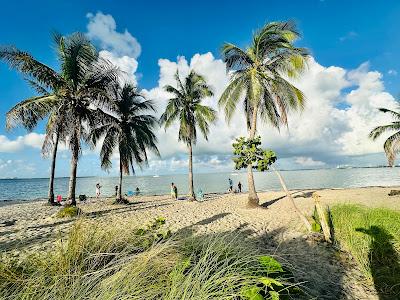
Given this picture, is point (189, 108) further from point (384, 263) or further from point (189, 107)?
point (384, 263)

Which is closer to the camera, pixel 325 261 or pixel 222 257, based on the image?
pixel 222 257

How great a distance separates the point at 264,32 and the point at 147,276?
14866mm

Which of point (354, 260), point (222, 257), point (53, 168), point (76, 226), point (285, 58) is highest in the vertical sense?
point (285, 58)

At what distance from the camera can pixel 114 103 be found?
48.0 feet

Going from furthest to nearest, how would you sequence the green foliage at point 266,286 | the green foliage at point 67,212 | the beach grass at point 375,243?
the green foliage at point 67,212 → the beach grass at point 375,243 → the green foliage at point 266,286

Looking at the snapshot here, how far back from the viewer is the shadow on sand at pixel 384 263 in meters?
4.96

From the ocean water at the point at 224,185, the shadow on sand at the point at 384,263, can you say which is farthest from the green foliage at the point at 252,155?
the ocean water at the point at 224,185

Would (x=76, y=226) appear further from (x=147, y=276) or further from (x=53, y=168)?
(x=53, y=168)

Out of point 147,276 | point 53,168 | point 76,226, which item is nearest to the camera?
point 147,276

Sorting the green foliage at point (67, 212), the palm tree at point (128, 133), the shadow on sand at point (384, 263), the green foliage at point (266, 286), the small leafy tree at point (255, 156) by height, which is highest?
the palm tree at point (128, 133)

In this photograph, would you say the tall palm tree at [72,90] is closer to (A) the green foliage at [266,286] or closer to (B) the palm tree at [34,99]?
(B) the palm tree at [34,99]

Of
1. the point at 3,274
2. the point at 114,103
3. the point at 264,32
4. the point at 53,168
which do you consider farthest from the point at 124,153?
the point at 3,274

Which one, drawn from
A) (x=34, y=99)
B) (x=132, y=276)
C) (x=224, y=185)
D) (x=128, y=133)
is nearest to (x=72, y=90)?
(x=34, y=99)

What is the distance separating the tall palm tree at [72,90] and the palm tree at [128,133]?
6013 millimetres
